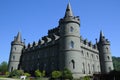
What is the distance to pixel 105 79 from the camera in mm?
32625

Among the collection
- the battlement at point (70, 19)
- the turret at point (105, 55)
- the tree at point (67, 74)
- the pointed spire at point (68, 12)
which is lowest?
the tree at point (67, 74)

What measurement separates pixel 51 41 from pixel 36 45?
904 cm

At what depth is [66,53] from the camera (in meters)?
34.9

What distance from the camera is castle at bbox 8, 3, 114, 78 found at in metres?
35.1

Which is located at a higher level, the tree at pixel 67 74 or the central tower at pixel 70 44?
the central tower at pixel 70 44

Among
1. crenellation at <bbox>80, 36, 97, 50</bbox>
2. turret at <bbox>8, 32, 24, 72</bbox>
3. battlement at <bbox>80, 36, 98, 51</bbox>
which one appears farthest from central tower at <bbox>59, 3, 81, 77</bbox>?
turret at <bbox>8, 32, 24, 72</bbox>

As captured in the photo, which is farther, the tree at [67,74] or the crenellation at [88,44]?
the crenellation at [88,44]

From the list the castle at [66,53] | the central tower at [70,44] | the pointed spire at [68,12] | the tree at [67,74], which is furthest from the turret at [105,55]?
the tree at [67,74]

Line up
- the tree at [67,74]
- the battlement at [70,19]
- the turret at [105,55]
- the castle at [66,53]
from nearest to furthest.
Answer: the tree at [67,74], the castle at [66,53], the battlement at [70,19], the turret at [105,55]

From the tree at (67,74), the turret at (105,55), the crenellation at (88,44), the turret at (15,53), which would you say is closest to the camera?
the tree at (67,74)

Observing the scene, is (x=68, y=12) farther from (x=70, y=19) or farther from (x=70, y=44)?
(x=70, y=44)

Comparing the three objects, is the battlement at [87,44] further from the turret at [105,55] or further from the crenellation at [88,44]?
the turret at [105,55]

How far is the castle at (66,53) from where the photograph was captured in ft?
115

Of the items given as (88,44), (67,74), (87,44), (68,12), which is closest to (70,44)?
(67,74)
